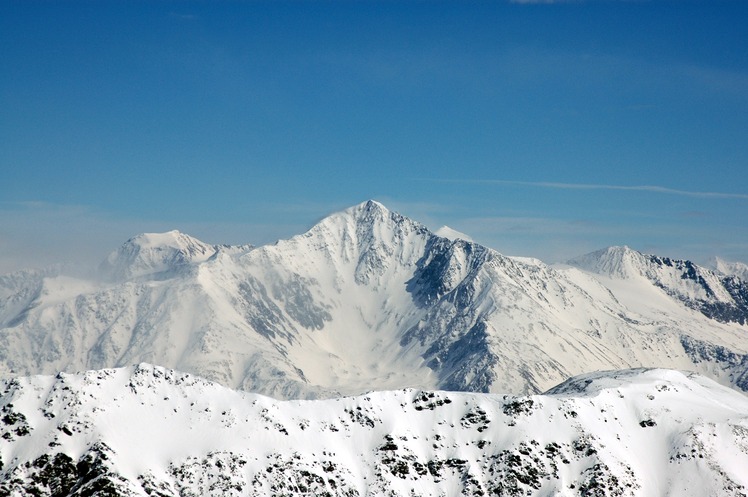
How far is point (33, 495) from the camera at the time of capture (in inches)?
7864

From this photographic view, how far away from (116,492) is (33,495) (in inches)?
754

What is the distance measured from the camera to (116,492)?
199 meters
